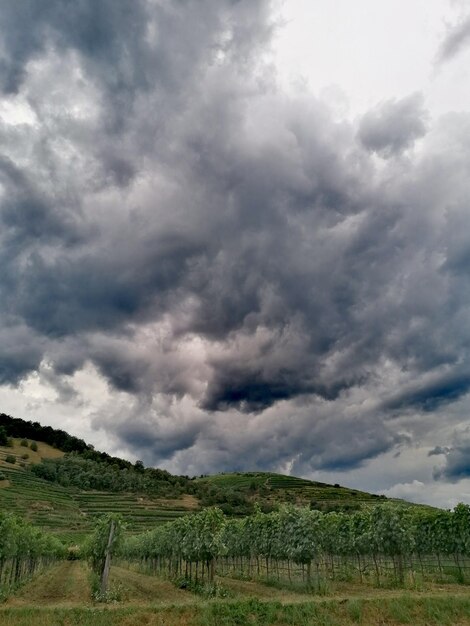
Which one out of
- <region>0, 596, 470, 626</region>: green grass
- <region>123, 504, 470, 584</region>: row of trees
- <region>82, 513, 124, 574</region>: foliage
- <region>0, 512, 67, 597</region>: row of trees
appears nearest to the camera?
<region>0, 596, 470, 626</region>: green grass

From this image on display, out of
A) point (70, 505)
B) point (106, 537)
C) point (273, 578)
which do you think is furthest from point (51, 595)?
point (70, 505)

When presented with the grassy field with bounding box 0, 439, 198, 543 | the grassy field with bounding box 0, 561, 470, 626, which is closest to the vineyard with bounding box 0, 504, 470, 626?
the grassy field with bounding box 0, 561, 470, 626

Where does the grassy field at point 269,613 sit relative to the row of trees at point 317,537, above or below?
below

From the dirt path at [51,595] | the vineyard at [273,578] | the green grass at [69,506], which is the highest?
the green grass at [69,506]

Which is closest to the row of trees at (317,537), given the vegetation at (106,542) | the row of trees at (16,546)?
the vegetation at (106,542)

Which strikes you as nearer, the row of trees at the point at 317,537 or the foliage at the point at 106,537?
the foliage at the point at 106,537

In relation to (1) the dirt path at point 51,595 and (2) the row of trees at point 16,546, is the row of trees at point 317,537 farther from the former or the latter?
(2) the row of trees at point 16,546

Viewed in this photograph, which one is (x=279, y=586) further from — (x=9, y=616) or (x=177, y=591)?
(x=9, y=616)

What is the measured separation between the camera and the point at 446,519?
57.8 m

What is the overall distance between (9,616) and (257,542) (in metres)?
37.9

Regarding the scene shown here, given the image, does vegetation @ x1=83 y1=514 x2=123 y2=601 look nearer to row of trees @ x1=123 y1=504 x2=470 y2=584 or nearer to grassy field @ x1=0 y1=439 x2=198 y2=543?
row of trees @ x1=123 y1=504 x2=470 y2=584

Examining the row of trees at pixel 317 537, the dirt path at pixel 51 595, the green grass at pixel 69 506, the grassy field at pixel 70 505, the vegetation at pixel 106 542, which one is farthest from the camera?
the grassy field at pixel 70 505

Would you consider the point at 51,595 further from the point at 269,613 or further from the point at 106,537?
the point at 269,613

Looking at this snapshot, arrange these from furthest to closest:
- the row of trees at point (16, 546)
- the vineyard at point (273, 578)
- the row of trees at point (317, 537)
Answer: the row of trees at point (317, 537) < the row of trees at point (16, 546) < the vineyard at point (273, 578)
